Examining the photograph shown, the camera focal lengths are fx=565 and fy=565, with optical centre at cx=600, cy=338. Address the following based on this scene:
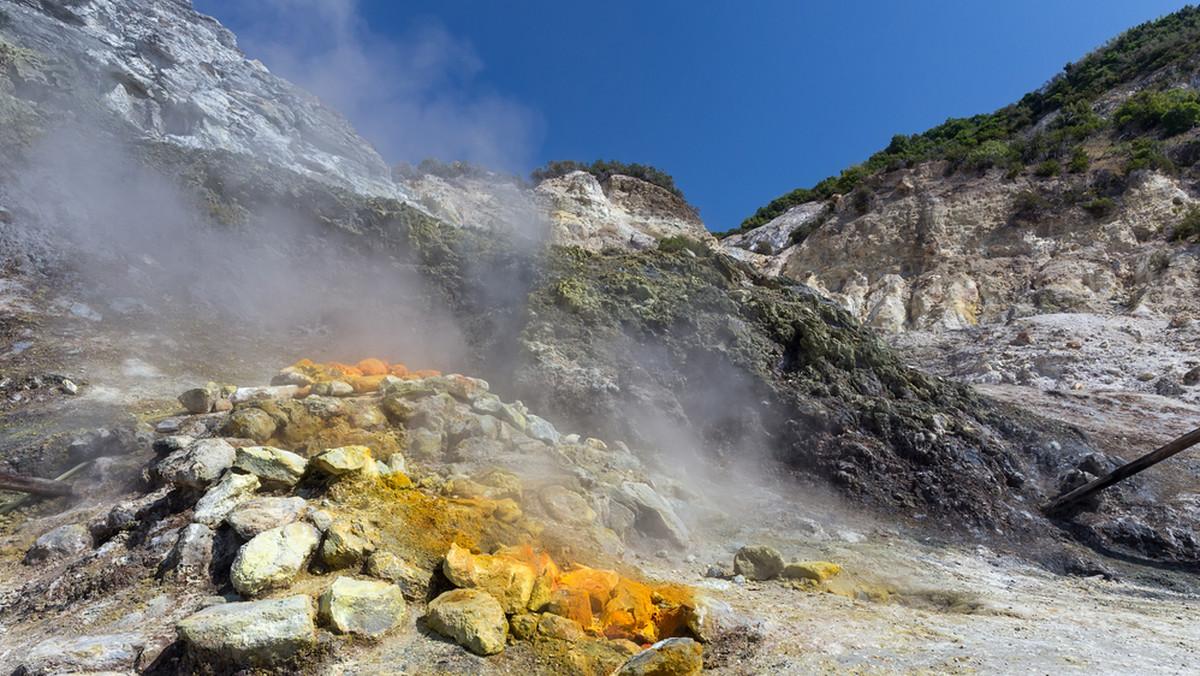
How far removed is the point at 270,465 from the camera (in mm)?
4707

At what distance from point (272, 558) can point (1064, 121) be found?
40.4m

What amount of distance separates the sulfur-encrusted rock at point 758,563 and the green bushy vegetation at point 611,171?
92.9 ft

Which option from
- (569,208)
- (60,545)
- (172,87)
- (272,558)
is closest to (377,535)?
(272,558)

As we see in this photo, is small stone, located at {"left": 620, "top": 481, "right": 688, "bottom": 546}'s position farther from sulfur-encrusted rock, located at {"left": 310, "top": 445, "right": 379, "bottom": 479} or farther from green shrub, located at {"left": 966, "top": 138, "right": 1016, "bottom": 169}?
green shrub, located at {"left": 966, "top": 138, "right": 1016, "bottom": 169}

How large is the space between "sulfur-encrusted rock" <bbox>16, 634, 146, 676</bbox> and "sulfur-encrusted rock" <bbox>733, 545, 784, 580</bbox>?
15.6 feet

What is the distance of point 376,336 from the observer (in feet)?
39.0

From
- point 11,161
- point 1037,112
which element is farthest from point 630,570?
point 1037,112

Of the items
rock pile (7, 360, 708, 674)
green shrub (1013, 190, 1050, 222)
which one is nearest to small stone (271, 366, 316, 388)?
rock pile (7, 360, 708, 674)

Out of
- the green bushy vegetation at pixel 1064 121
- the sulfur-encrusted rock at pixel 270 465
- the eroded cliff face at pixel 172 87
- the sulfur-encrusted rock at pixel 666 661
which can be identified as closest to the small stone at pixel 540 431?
the sulfur-encrusted rock at pixel 270 465

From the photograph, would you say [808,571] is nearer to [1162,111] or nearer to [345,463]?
[345,463]

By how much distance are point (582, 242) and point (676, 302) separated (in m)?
13.5

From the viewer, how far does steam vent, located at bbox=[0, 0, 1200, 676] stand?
12.2 feet

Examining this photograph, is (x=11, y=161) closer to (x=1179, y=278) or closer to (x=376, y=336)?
(x=376, y=336)

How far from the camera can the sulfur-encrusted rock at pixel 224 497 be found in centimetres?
413
